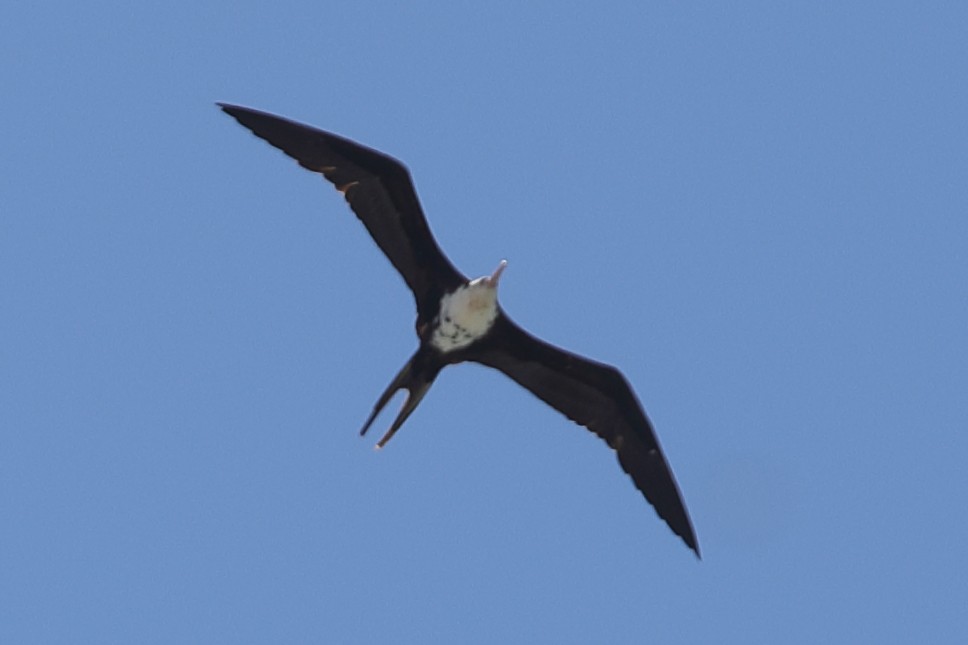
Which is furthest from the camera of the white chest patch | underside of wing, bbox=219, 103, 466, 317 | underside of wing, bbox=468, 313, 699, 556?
underside of wing, bbox=468, 313, 699, 556

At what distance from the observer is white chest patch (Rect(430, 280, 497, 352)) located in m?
15.3

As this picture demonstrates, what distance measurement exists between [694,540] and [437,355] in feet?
8.08

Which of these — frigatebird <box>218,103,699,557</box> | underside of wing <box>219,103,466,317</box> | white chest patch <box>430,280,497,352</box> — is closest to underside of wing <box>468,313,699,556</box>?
frigatebird <box>218,103,699,557</box>

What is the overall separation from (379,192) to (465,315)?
1069 mm

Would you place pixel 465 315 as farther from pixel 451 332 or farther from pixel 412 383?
pixel 412 383

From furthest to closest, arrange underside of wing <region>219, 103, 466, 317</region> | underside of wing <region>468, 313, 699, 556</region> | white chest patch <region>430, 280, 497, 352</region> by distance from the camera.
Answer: underside of wing <region>468, 313, 699, 556</region>
white chest patch <region>430, 280, 497, 352</region>
underside of wing <region>219, 103, 466, 317</region>

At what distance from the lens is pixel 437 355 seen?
1552 centimetres

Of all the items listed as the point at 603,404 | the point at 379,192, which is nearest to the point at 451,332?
the point at 379,192

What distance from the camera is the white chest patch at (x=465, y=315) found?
1526 centimetres

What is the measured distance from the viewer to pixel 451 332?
50.5 ft

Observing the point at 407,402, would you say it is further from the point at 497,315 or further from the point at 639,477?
the point at 639,477

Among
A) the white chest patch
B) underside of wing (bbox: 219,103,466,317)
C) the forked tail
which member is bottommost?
the forked tail

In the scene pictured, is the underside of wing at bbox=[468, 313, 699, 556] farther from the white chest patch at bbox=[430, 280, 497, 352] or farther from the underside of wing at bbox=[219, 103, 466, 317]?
the underside of wing at bbox=[219, 103, 466, 317]

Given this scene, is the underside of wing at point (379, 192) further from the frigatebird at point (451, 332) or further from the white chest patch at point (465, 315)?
the white chest patch at point (465, 315)
